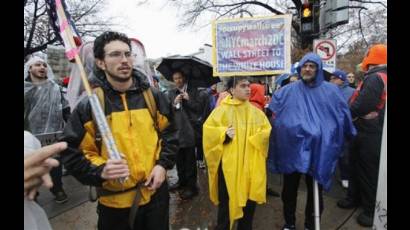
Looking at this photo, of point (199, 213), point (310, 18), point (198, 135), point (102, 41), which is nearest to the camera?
point (102, 41)

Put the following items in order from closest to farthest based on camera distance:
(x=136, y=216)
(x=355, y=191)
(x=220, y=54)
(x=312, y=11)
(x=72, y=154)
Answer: (x=72, y=154) < (x=136, y=216) < (x=220, y=54) < (x=355, y=191) < (x=312, y=11)

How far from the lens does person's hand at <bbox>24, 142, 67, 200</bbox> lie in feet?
3.63

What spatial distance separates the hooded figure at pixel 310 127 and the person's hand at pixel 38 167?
2.43 metres

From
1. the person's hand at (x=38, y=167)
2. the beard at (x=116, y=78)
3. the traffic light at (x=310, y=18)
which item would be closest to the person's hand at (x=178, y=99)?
the beard at (x=116, y=78)

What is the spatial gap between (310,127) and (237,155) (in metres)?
0.75

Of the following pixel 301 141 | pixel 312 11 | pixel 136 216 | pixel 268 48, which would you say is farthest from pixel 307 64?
pixel 312 11

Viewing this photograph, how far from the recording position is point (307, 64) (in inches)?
126

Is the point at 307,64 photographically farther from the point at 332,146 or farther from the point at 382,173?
the point at 382,173

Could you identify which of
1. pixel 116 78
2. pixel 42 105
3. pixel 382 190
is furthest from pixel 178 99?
pixel 382 190

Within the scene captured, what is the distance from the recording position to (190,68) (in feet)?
15.3

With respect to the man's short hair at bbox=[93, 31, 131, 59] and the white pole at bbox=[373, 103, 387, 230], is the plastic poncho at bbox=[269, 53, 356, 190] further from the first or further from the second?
the man's short hair at bbox=[93, 31, 131, 59]

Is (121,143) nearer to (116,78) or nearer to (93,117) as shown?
(93,117)

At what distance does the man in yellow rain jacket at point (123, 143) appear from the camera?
2041mm
